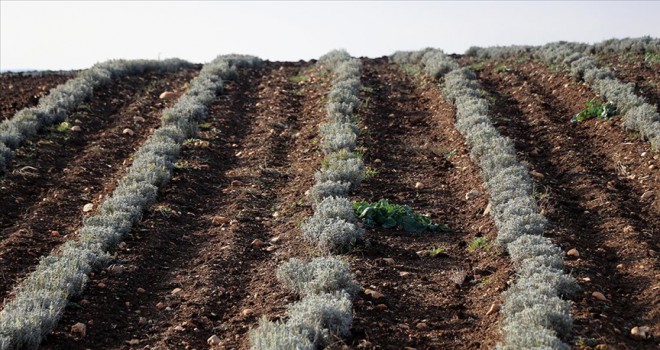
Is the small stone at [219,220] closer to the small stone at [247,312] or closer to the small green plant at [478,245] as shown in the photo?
the small stone at [247,312]

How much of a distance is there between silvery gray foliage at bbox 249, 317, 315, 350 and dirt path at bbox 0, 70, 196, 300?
9.84 ft

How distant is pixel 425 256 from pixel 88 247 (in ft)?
12.1

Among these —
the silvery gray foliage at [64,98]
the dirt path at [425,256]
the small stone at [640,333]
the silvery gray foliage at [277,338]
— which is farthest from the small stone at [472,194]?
the silvery gray foliage at [64,98]

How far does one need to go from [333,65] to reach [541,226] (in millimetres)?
14145

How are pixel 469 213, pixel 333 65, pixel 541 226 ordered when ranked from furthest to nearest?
pixel 333 65
pixel 469 213
pixel 541 226

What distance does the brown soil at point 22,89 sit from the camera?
18.1 m

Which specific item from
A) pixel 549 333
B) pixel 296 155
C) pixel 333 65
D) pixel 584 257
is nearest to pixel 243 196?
pixel 296 155

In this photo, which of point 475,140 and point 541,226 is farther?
point 475,140

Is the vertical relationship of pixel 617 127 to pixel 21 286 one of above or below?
above

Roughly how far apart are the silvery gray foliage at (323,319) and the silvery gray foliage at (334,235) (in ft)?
5.99

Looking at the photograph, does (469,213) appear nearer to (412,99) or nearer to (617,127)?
(617,127)

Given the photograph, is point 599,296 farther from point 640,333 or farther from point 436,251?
point 436,251

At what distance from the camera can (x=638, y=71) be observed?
63.5 feet

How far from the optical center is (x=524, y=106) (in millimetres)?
17266
